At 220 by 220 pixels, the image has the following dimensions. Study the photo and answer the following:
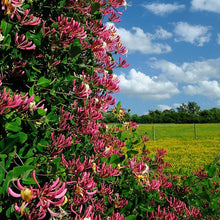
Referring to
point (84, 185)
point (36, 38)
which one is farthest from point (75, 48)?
point (84, 185)

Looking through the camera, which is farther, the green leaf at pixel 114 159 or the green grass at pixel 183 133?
the green grass at pixel 183 133

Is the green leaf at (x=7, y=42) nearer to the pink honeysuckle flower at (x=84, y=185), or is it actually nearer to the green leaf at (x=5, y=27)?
the green leaf at (x=5, y=27)

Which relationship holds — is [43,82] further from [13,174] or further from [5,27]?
[13,174]

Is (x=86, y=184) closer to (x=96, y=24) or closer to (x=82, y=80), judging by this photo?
(x=82, y=80)

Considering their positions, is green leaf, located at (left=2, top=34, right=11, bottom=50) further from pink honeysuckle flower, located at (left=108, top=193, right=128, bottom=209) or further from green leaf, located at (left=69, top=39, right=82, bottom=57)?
pink honeysuckle flower, located at (left=108, top=193, right=128, bottom=209)

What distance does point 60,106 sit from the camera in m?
1.73

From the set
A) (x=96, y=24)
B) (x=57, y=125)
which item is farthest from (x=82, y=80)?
(x=96, y=24)

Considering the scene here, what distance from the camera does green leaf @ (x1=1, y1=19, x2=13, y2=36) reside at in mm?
1454

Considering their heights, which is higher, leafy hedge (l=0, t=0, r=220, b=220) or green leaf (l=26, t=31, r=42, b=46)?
green leaf (l=26, t=31, r=42, b=46)

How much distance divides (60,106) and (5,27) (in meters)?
0.56

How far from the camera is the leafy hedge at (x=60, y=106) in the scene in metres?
1.35

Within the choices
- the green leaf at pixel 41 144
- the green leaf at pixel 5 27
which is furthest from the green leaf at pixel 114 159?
the green leaf at pixel 5 27

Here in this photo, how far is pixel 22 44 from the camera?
1.52 m

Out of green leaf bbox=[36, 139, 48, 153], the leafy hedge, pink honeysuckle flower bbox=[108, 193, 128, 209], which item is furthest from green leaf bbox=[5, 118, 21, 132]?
pink honeysuckle flower bbox=[108, 193, 128, 209]
